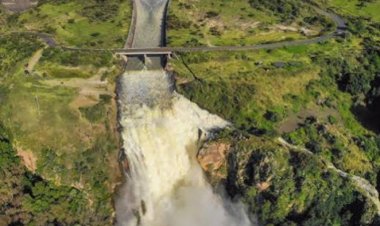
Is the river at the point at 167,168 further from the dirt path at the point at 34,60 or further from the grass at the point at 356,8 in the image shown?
the grass at the point at 356,8

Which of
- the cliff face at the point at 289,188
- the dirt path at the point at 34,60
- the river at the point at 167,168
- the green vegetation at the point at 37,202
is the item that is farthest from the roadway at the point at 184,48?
the green vegetation at the point at 37,202

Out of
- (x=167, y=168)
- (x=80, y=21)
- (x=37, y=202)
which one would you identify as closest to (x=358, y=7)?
(x=80, y=21)

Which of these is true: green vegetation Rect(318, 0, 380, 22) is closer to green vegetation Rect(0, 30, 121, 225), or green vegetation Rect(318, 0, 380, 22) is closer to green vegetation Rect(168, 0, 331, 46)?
green vegetation Rect(168, 0, 331, 46)

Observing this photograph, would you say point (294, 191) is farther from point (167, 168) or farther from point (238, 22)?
point (238, 22)

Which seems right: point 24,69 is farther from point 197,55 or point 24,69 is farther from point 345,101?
point 345,101

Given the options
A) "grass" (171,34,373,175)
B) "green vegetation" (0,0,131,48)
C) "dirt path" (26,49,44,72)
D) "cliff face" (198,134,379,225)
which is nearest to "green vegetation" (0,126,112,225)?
"dirt path" (26,49,44,72)

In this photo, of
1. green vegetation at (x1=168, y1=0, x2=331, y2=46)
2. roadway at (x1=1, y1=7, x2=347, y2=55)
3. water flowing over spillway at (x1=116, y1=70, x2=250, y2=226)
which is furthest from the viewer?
green vegetation at (x1=168, y1=0, x2=331, y2=46)
